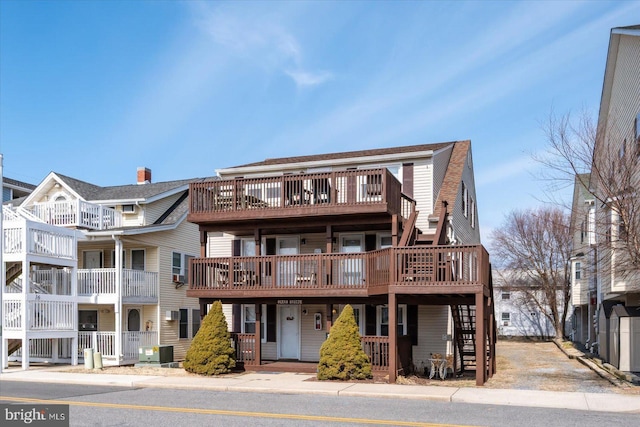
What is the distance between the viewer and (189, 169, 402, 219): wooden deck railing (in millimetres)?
20422

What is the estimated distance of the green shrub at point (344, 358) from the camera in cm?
1855

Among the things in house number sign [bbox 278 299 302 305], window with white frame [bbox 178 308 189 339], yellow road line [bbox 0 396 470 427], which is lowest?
yellow road line [bbox 0 396 470 427]

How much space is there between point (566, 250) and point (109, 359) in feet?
105

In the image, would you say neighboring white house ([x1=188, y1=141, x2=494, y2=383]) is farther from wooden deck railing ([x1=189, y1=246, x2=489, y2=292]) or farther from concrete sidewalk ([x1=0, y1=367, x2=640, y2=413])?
concrete sidewalk ([x1=0, y1=367, x2=640, y2=413])

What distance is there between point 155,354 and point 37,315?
14.0 ft

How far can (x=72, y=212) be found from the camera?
26781 mm

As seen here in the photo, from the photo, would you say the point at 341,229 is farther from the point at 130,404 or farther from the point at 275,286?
the point at 130,404

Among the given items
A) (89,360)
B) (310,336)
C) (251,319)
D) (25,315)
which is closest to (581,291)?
(310,336)

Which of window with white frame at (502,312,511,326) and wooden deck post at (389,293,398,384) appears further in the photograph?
window with white frame at (502,312,511,326)

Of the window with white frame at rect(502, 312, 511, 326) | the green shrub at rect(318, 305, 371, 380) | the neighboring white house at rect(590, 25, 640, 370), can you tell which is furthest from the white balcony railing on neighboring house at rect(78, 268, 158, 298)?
the window with white frame at rect(502, 312, 511, 326)

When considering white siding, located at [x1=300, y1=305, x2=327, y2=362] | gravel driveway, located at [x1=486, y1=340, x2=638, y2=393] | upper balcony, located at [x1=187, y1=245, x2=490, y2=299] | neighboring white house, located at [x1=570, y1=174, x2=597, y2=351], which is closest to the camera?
gravel driveway, located at [x1=486, y1=340, x2=638, y2=393]

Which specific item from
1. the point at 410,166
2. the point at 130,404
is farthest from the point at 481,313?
the point at 130,404

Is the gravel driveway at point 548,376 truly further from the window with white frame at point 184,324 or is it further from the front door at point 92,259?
the front door at point 92,259

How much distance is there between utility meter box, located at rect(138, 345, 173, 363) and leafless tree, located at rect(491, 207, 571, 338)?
97.8ft
